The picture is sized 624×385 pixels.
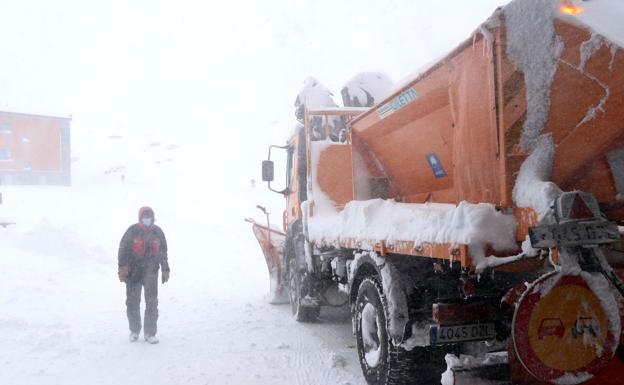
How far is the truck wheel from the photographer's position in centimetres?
674

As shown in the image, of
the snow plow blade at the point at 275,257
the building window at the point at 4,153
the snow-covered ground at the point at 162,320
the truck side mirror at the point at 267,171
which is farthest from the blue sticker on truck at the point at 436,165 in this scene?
the building window at the point at 4,153

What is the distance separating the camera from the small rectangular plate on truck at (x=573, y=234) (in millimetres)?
2193

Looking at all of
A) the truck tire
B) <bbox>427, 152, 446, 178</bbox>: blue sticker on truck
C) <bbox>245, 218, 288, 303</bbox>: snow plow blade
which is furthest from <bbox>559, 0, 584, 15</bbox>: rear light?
<bbox>245, 218, 288, 303</bbox>: snow plow blade

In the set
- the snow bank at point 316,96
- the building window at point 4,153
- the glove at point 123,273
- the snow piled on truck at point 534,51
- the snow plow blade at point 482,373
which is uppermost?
the building window at point 4,153

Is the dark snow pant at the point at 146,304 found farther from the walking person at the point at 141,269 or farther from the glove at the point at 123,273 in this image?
the glove at the point at 123,273

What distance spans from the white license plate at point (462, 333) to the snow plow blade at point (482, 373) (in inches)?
5.9

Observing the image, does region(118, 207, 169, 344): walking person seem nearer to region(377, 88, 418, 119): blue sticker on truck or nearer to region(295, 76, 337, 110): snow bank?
region(295, 76, 337, 110): snow bank

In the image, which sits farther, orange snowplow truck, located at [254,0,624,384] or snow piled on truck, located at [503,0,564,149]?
snow piled on truck, located at [503,0,564,149]

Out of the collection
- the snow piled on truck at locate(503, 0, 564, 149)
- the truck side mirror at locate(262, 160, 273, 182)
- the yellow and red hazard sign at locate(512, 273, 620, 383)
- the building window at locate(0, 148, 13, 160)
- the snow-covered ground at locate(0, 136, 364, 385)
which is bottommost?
the snow-covered ground at locate(0, 136, 364, 385)

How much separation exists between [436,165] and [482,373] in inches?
57.8

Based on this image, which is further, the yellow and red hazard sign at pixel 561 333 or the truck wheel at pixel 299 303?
the truck wheel at pixel 299 303

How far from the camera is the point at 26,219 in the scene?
1838 cm

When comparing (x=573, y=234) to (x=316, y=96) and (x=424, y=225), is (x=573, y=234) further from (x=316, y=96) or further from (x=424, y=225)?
(x=316, y=96)

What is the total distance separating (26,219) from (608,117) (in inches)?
782
